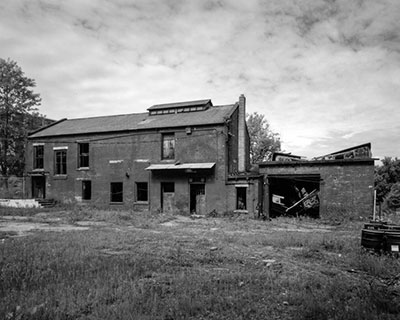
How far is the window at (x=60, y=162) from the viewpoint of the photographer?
88.6 feet

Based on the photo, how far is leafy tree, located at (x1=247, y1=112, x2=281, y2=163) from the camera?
44.7 metres

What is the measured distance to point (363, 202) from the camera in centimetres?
1881

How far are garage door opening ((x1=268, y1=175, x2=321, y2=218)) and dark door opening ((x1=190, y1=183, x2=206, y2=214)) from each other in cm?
498

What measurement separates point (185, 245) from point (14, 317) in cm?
675

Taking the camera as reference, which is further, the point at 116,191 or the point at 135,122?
the point at 135,122

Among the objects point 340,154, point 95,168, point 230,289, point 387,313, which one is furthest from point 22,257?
point 340,154

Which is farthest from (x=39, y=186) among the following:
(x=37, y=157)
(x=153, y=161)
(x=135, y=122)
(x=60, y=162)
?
(x=153, y=161)

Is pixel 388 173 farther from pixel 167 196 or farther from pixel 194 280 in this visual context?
pixel 194 280

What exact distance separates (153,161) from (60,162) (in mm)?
9860

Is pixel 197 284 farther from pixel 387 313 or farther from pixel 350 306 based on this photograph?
pixel 387 313

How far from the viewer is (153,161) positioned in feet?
77.5

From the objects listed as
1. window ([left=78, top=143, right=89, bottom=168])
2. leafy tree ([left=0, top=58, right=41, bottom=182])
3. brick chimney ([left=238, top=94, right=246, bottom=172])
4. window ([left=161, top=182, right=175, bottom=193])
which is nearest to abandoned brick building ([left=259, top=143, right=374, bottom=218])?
brick chimney ([left=238, top=94, right=246, bottom=172])

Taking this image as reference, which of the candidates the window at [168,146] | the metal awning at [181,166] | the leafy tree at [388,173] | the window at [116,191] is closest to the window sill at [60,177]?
the window at [116,191]

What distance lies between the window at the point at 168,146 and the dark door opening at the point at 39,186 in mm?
13504
